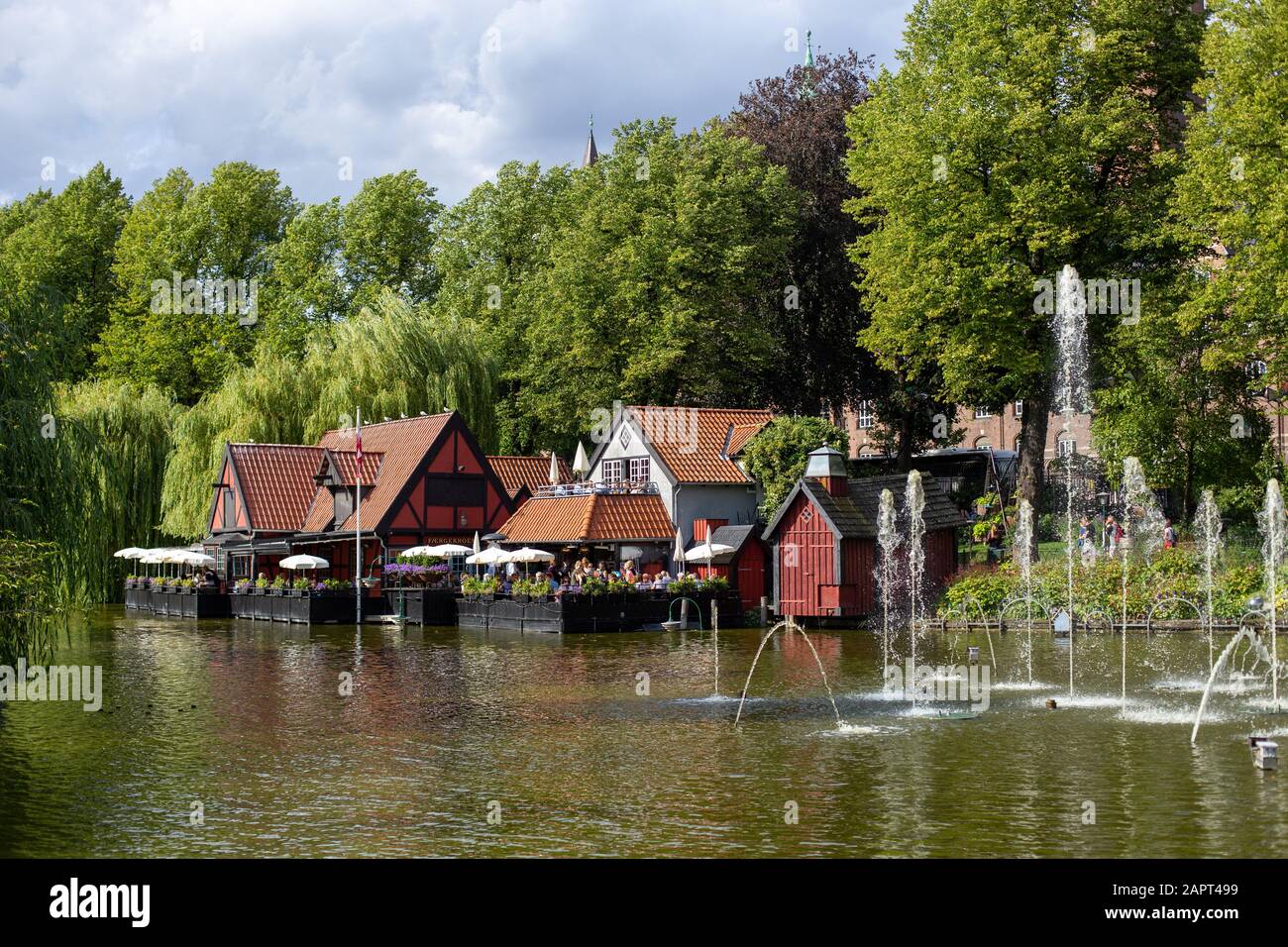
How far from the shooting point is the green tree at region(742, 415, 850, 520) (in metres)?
50.2

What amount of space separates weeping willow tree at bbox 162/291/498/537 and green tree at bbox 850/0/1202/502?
2160 cm

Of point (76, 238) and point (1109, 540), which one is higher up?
point (76, 238)

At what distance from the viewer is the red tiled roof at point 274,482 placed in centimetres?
5744

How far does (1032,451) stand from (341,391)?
29785 millimetres

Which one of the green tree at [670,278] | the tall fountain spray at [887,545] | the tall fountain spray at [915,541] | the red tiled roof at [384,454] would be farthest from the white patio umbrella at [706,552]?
the red tiled roof at [384,454]

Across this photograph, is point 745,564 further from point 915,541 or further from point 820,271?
point 820,271

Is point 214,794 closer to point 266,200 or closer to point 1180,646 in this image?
point 1180,646

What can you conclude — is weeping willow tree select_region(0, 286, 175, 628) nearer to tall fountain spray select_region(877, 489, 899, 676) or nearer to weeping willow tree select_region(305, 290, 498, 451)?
tall fountain spray select_region(877, 489, 899, 676)

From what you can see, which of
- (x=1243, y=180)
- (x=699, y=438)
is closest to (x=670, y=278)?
(x=699, y=438)

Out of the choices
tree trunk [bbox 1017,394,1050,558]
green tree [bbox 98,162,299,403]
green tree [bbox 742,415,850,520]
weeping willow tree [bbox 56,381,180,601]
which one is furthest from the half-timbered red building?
tree trunk [bbox 1017,394,1050,558]

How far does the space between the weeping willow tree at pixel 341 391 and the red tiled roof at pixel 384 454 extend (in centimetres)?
140

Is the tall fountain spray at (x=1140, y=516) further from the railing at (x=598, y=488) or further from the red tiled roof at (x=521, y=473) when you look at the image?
the red tiled roof at (x=521, y=473)

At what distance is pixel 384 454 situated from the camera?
5812cm
